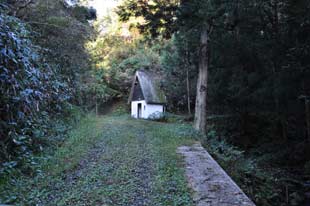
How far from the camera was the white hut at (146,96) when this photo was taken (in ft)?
65.4

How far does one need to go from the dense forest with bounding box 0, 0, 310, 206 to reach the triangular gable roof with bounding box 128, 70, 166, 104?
19.1ft

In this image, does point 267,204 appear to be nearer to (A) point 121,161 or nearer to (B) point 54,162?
(A) point 121,161

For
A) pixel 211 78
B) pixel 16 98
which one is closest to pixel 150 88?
pixel 211 78

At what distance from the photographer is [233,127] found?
535 inches

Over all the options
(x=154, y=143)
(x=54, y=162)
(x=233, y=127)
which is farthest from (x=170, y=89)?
(x=54, y=162)

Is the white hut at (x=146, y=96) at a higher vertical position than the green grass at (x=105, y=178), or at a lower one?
higher

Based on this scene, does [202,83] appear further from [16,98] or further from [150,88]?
[150,88]

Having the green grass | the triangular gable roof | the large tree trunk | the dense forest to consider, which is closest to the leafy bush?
the dense forest

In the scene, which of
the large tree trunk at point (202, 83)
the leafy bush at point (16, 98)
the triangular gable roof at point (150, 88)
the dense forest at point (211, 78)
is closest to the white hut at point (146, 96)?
the triangular gable roof at point (150, 88)

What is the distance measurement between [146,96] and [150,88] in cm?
101

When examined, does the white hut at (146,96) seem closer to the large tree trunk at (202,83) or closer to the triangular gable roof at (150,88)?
the triangular gable roof at (150,88)

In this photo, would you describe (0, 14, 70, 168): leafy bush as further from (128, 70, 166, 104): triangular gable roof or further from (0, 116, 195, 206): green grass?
(128, 70, 166, 104): triangular gable roof

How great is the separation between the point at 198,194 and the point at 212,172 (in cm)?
106

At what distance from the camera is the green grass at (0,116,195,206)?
3270 millimetres
